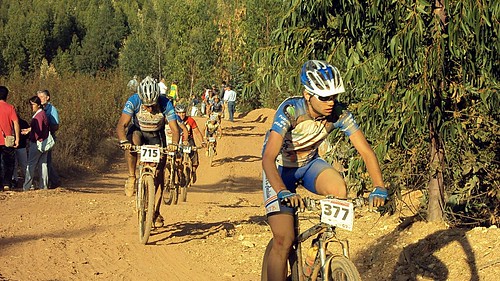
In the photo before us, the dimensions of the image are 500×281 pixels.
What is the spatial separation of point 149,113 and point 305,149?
4788 millimetres

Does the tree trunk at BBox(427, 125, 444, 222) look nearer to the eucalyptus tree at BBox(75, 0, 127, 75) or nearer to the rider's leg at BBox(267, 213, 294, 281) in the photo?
the rider's leg at BBox(267, 213, 294, 281)

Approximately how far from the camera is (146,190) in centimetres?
1033

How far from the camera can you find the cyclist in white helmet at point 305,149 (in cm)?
560

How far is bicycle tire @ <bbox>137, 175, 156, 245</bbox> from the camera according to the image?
10078mm

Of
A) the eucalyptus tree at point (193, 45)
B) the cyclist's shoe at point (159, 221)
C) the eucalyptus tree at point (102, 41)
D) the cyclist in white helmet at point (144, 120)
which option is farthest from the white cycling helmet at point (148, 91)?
the eucalyptus tree at point (102, 41)

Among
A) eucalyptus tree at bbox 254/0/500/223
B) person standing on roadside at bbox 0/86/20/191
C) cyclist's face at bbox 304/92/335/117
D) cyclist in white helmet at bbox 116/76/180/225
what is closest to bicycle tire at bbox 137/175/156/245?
cyclist in white helmet at bbox 116/76/180/225

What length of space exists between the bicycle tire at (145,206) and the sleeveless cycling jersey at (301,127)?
4.25m

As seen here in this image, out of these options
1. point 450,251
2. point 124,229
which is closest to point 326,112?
point 450,251

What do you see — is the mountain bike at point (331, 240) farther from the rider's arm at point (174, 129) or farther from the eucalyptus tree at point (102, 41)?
the eucalyptus tree at point (102, 41)

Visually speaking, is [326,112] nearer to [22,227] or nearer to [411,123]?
[411,123]

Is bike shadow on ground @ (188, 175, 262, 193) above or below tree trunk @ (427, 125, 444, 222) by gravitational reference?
below

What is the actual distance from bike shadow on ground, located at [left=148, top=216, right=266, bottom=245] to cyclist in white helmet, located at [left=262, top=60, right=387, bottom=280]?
4.77 metres

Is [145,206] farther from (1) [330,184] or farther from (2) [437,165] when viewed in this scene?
(1) [330,184]

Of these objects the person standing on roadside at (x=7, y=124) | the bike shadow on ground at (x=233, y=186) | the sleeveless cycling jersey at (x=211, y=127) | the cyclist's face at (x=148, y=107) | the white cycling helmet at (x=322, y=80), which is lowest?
the bike shadow on ground at (x=233, y=186)
